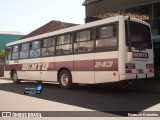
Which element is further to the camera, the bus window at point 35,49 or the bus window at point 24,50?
the bus window at point 24,50

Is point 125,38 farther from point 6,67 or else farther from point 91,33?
point 6,67

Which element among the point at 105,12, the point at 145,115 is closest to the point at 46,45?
the point at 145,115

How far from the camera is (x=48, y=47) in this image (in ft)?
44.4

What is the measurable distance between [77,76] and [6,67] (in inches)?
352

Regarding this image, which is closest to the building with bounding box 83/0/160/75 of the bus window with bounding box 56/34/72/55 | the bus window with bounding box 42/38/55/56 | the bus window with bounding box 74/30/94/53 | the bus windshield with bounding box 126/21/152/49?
the bus windshield with bounding box 126/21/152/49

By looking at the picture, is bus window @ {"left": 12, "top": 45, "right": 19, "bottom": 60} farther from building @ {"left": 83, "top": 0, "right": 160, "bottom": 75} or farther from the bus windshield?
the bus windshield

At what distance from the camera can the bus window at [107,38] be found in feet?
31.4

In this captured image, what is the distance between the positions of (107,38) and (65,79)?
364 cm

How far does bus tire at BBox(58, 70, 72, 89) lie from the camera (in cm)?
1194

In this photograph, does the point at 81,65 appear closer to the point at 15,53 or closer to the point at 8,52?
the point at 15,53

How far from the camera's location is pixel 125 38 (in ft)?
30.6

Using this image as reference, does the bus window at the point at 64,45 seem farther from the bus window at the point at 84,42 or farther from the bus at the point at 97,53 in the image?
the bus window at the point at 84,42

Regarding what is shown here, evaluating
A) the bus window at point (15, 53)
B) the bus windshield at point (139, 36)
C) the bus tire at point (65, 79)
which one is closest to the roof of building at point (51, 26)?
the bus window at point (15, 53)

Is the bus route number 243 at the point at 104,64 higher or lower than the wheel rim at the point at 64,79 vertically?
higher
